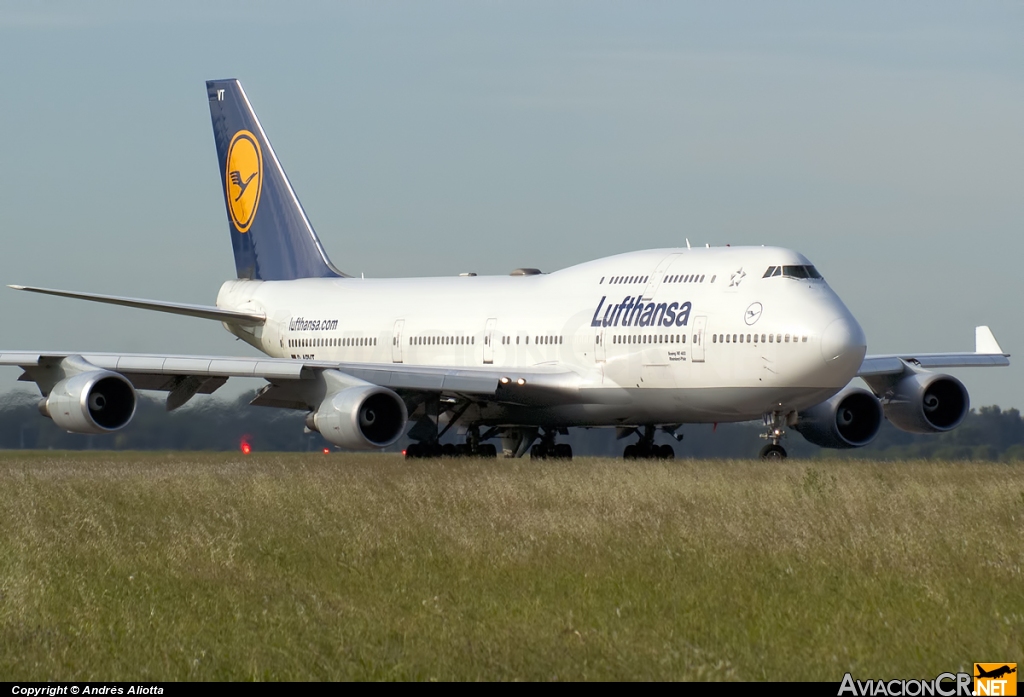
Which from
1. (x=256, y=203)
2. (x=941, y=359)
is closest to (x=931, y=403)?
(x=941, y=359)

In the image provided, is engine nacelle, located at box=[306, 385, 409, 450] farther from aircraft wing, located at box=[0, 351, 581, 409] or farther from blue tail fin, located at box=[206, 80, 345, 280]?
blue tail fin, located at box=[206, 80, 345, 280]

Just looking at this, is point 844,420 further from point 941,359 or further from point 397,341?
point 397,341

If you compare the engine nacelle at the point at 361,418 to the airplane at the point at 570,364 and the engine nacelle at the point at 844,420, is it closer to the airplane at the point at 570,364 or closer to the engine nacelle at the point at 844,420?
the airplane at the point at 570,364

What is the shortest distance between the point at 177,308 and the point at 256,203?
6320mm

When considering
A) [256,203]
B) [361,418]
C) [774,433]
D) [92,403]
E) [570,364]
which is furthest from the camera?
[256,203]

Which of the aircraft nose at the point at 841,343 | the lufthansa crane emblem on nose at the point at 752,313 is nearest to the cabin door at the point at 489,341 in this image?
the lufthansa crane emblem on nose at the point at 752,313

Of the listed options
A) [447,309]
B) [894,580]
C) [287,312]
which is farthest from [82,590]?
[287,312]

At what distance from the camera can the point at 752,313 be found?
22.2 meters

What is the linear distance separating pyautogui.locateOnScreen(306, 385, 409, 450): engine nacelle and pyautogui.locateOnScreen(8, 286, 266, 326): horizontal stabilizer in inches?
246

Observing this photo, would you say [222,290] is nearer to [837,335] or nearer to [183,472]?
[183,472]

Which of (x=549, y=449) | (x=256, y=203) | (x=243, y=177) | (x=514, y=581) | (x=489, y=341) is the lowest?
(x=549, y=449)

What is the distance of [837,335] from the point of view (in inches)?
845

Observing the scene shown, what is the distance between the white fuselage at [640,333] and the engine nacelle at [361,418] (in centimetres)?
319

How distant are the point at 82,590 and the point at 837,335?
14173 millimetres
